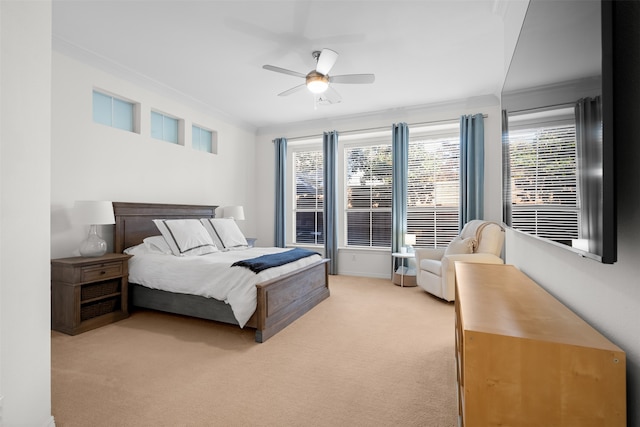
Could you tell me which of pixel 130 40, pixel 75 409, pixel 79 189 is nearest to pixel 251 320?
pixel 75 409

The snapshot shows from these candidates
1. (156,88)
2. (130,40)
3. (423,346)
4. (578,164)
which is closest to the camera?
(578,164)

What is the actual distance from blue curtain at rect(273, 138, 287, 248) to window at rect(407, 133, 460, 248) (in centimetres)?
238

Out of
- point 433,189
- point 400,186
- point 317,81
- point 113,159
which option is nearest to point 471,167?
point 433,189

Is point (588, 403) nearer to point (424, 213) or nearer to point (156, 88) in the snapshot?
point (424, 213)

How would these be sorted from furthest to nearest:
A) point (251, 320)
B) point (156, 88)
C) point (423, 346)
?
1. point (156, 88)
2. point (251, 320)
3. point (423, 346)

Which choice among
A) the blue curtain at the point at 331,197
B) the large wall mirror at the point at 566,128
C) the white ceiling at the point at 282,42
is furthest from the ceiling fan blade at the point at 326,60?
the blue curtain at the point at 331,197

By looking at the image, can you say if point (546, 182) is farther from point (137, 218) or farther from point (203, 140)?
point (203, 140)

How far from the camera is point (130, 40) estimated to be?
3.14m

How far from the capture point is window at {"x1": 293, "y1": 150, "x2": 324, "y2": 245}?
6.08 metres

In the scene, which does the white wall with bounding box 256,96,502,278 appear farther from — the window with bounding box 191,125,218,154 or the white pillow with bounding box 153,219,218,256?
the white pillow with bounding box 153,219,218,256

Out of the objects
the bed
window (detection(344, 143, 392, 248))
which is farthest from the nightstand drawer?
window (detection(344, 143, 392, 248))

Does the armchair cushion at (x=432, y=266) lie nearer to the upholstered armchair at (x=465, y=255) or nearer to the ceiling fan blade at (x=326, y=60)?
the upholstered armchair at (x=465, y=255)

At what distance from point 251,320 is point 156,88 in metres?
3.42

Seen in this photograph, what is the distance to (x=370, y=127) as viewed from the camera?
5438 mm
